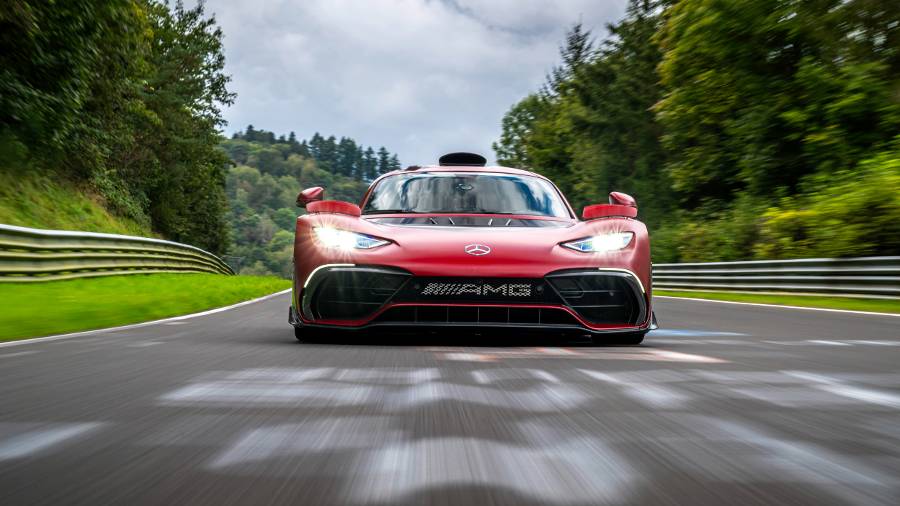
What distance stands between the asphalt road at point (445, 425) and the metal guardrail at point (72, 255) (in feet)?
22.6

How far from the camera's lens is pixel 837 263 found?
16016mm

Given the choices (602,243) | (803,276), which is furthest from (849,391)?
(803,276)

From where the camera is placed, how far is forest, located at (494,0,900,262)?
21812 millimetres

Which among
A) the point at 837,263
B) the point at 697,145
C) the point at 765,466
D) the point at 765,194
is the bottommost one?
the point at 765,466

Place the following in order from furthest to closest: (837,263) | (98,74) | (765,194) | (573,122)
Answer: (573,122)
(765,194)
(98,74)
(837,263)

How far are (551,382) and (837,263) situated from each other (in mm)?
13131

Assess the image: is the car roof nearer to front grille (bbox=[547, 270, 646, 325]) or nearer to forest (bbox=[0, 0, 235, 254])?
front grille (bbox=[547, 270, 646, 325])

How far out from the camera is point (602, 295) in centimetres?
618

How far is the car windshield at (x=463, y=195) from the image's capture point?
7.37 m

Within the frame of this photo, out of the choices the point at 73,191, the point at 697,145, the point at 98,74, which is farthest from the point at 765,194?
the point at 73,191

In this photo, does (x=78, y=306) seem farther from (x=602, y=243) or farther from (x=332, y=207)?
(x=602, y=243)

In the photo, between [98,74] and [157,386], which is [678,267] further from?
[157,386]

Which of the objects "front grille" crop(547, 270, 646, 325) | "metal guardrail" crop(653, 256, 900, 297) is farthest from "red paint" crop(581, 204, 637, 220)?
"metal guardrail" crop(653, 256, 900, 297)

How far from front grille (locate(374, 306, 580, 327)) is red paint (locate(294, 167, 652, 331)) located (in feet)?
0.21
